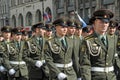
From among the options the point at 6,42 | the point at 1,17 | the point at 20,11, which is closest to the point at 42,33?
the point at 6,42

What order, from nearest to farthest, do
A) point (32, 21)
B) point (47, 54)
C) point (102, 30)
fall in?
point (102, 30)
point (47, 54)
point (32, 21)

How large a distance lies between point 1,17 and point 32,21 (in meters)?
16.0

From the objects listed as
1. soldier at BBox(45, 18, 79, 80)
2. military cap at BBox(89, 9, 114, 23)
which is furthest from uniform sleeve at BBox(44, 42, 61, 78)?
military cap at BBox(89, 9, 114, 23)

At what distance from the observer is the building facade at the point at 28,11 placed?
52.3 m

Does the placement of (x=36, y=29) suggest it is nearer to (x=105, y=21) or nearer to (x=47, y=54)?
(x=47, y=54)

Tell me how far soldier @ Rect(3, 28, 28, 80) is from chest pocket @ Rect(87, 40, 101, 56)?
4.65 m

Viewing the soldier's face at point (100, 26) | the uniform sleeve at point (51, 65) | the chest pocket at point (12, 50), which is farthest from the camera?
the chest pocket at point (12, 50)

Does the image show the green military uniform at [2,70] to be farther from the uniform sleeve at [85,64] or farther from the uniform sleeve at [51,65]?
the uniform sleeve at [85,64]

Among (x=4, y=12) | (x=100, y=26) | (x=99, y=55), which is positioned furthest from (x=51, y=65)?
(x=4, y=12)

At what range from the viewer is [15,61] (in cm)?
1135

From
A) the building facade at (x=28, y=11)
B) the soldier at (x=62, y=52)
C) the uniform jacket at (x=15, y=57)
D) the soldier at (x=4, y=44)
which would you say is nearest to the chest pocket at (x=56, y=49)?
the soldier at (x=62, y=52)

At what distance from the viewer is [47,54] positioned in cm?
792

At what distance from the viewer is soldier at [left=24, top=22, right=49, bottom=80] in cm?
979

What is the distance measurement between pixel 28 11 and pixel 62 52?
2014 inches
